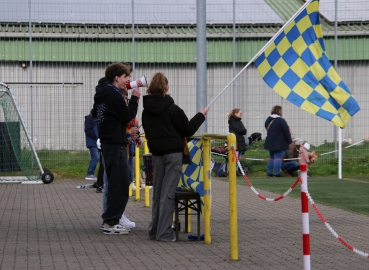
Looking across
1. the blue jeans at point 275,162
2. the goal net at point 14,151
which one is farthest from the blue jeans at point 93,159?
the blue jeans at point 275,162

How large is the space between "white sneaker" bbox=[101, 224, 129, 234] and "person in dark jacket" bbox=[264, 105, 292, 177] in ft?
38.3

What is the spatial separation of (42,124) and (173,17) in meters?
4.65

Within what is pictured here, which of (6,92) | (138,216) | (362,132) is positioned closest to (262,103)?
(362,132)

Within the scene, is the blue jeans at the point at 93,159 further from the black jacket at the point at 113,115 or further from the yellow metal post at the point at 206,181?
the yellow metal post at the point at 206,181

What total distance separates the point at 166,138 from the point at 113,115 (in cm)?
90

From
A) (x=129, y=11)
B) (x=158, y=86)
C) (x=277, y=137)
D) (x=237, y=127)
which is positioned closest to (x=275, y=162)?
(x=277, y=137)

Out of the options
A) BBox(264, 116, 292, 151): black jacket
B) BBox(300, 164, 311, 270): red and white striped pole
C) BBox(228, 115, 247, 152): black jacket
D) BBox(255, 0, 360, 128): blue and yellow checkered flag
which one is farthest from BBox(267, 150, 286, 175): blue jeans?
BBox(300, 164, 311, 270): red and white striped pole

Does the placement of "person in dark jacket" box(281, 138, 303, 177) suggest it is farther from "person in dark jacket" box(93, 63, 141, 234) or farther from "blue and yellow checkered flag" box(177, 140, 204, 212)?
"person in dark jacket" box(93, 63, 141, 234)

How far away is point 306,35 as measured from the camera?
36.2 feet

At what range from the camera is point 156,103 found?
399 inches

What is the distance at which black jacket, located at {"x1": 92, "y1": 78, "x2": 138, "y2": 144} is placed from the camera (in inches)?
414

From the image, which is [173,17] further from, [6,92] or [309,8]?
[309,8]

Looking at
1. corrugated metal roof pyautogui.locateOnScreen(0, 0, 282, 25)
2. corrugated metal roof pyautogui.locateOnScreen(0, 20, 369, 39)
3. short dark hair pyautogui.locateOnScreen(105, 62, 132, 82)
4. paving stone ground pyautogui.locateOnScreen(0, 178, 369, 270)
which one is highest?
corrugated metal roof pyautogui.locateOnScreen(0, 0, 282, 25)

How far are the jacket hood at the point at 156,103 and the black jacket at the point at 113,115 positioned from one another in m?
0.41
